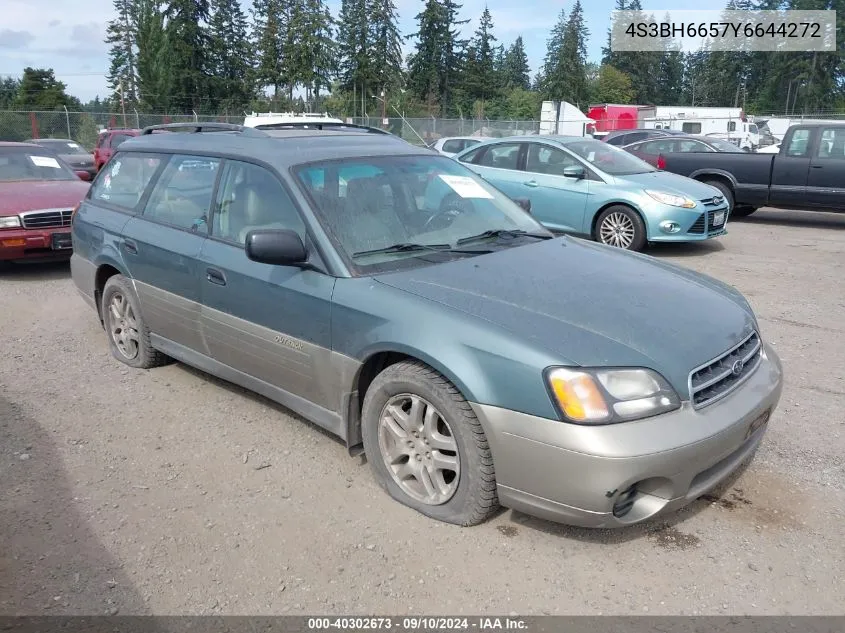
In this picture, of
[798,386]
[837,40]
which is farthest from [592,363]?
[837,40]

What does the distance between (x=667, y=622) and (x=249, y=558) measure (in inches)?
66.7

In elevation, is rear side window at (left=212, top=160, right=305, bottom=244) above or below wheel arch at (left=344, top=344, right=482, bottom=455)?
above

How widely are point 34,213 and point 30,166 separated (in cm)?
176

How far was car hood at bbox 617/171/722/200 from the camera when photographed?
9.26 metres

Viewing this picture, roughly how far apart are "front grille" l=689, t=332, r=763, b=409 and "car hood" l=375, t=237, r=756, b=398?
0.04 meters

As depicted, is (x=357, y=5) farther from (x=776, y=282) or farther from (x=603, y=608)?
(x=603, y=608)

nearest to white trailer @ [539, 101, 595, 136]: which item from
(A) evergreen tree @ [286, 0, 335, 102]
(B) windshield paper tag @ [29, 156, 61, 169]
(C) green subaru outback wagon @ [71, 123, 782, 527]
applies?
(A) evergreen tree @ [286, 0, 335, 102]

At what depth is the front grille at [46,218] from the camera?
8.02 metres

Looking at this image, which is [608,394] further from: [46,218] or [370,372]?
[46,218]

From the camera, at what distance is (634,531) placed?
10.4 feet

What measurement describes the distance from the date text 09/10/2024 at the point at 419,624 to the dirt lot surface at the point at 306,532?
46 millimetres

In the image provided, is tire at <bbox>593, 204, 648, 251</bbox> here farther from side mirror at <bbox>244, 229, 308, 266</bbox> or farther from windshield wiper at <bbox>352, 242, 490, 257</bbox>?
side mirror at <bbox>244, 229, 308, 266</bbox>

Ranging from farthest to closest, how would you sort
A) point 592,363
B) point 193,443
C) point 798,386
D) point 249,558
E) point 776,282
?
point 776,282, point 798,386, point 193,443, point 249,558, point 592,363

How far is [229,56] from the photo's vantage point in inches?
2388
